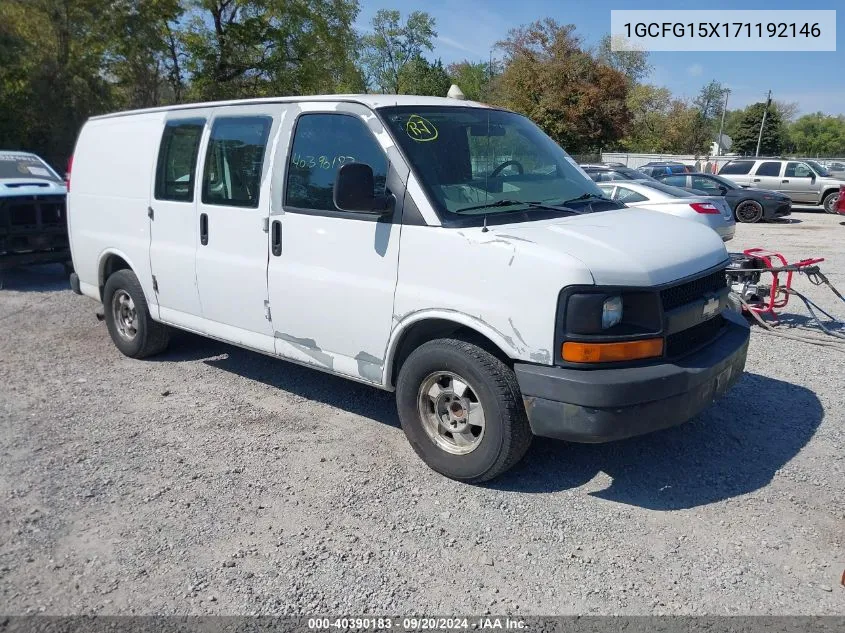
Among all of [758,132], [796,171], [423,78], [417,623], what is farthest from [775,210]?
[758,132]

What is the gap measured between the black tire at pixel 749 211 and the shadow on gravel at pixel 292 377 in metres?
17.8

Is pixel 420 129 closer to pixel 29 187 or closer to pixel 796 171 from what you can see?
pixel 29 187

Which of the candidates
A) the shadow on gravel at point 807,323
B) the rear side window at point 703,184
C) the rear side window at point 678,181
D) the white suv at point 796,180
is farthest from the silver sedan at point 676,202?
the white suv at point 796,180

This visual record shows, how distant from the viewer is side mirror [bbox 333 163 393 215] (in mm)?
3945

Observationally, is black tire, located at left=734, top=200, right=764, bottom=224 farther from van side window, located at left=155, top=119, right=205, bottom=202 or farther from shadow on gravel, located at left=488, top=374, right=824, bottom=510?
van side window, located at left=155, top=119, right=205, bottom=202

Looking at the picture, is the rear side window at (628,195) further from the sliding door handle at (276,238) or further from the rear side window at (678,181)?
the sliding door handle at (276,238)

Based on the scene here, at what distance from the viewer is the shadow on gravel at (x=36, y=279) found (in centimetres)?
1001

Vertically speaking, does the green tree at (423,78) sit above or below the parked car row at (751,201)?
above

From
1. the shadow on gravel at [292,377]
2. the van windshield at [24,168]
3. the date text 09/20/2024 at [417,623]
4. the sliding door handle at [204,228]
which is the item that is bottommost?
the date text 09/20/2024 at [417,623]

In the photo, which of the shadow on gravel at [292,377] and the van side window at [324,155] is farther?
the shadow on gravel at [292,377]

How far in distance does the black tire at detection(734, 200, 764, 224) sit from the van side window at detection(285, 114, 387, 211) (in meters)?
18.8

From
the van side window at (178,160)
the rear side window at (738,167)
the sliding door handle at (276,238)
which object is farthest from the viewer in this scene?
the rear side window at (738,167)

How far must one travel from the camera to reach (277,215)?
4.71 meters

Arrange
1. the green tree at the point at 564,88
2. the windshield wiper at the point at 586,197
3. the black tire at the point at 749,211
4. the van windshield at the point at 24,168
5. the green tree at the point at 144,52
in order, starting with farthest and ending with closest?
1. the green tree at the point at 564,88
2. the green tree at the point at 144,52
3. the black tire at the point at 749,211
4. the van windshield at the point at 24,168
5. the windshield wiper at the point at 586,197
